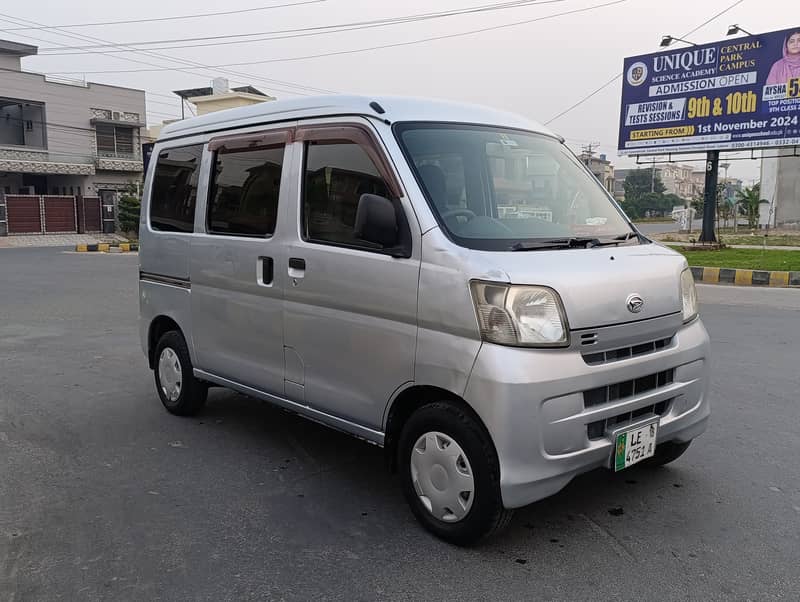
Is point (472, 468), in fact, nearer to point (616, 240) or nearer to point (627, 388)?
point (627, 388)

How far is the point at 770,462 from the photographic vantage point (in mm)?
4125

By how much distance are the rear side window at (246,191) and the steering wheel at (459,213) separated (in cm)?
113

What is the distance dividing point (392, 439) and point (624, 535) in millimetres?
1149

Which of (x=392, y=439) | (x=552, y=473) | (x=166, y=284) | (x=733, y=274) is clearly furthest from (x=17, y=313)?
(x=733, y=274)

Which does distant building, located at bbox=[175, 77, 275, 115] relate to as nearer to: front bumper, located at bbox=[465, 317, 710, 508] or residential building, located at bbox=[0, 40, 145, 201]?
residential building, located at bbox=[0, 40, 145, 201]

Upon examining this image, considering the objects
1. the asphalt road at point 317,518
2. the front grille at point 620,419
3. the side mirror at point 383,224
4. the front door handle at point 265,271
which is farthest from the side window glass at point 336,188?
the asphalt road at point 317,518

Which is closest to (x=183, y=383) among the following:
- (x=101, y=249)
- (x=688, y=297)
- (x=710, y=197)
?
(x=688, y=297)

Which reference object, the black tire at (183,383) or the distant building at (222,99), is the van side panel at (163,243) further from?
the distant building at (222,99)

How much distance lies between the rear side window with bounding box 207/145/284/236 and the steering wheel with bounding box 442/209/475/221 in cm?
113

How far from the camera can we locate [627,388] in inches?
122

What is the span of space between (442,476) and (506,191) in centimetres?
146

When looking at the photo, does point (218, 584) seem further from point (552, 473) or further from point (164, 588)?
point (552, 473)

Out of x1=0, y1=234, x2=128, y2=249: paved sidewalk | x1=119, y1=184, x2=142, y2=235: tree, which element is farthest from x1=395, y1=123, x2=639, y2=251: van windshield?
x1=0, y1=234, x2=128, y2=249: paved sidewalk

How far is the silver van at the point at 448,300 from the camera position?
2861 mm
